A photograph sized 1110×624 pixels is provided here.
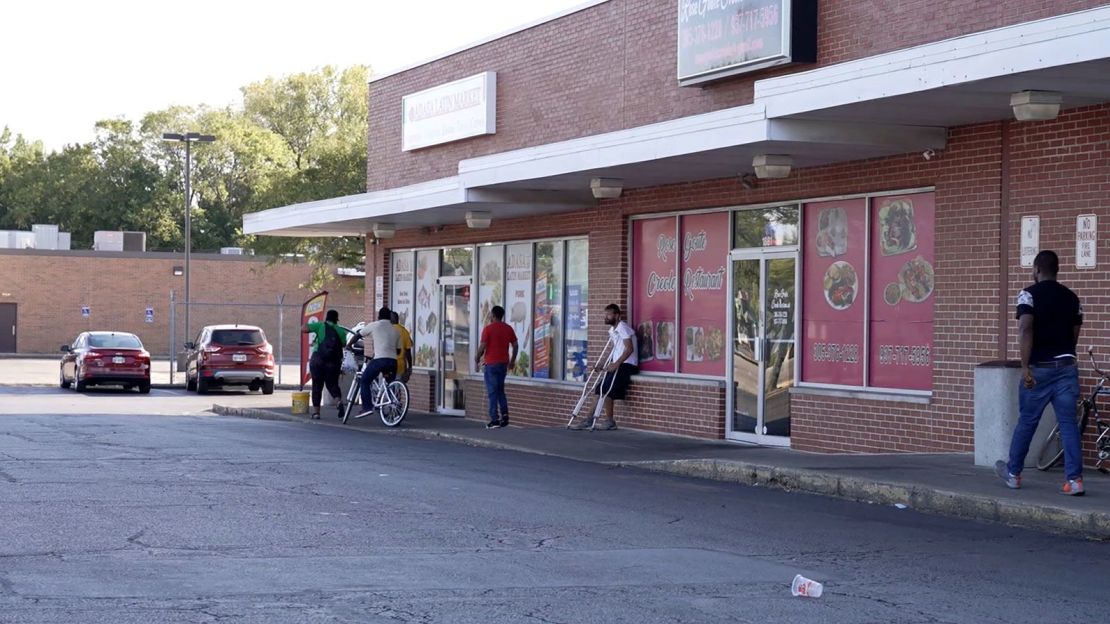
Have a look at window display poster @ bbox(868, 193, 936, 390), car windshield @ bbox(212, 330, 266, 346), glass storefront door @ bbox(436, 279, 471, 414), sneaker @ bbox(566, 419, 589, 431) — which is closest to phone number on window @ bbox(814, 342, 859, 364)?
window display poster @ bbox(868, 193, 936, 390)

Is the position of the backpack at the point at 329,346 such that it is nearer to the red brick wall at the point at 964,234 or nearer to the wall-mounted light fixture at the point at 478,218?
the wall-mounted light fixture at the point at 478,218

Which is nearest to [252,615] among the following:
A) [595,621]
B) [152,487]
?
[595,621]

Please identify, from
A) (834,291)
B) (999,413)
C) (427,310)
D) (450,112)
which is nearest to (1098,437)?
(999,413)

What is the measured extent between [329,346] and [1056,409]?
45.2ft

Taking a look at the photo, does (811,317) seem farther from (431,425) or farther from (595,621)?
(595,621)

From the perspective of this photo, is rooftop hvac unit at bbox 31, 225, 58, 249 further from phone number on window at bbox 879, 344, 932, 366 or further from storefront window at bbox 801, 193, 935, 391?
phone number on window at bbox 879, 344, 932, 366

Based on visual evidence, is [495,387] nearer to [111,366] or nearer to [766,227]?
[766,227]

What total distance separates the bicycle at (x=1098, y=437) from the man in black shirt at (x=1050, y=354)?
1297 millimetres

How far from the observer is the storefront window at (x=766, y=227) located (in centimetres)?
1767

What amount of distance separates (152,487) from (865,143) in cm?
784

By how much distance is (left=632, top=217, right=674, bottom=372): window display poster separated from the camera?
19.9 metres

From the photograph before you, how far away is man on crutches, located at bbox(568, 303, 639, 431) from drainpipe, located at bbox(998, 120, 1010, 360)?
657 cm

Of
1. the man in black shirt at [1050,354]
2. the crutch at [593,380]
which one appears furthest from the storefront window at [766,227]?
the man in black shirt at [1050,354]

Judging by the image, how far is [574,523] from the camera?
10.8 meters
